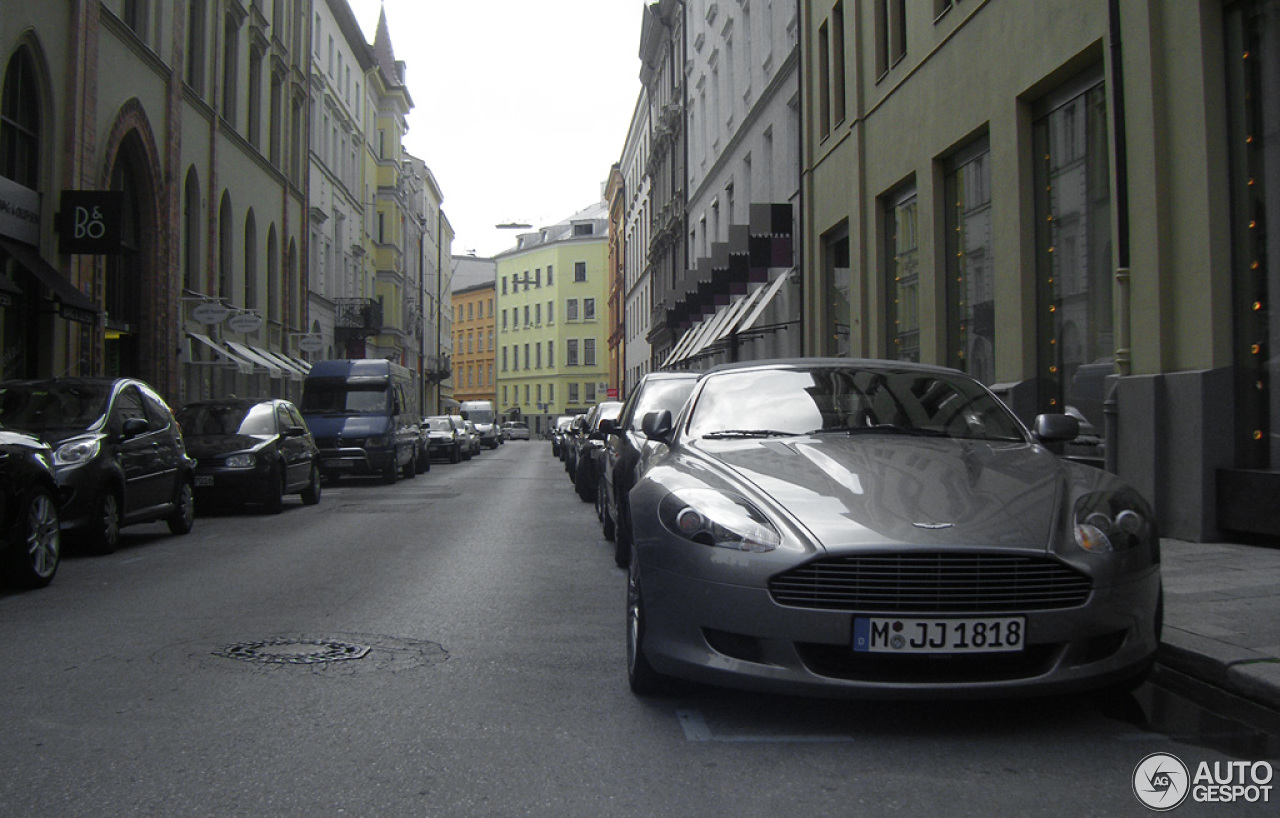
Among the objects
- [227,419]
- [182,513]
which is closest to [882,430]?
[182,513]

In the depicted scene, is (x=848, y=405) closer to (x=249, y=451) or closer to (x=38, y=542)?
(x=38, y=542)

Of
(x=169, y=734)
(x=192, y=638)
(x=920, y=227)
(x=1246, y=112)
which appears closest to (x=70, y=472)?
(x=192, y=638)

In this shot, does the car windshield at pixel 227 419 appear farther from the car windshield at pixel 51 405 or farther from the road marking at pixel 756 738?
the road marking at pixel 756 738

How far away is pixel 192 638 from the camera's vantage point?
6.20m

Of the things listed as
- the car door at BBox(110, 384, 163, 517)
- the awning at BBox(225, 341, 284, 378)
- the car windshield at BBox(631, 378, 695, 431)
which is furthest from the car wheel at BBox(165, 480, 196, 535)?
the awning at BBox(225, 341, 284, 378)

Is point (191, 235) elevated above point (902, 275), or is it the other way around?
point (191, 235)

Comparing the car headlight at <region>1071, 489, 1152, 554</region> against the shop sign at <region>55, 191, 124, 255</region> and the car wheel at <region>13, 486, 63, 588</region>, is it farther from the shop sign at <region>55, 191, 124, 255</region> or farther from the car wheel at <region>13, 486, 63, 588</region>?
the shop sign at <region>55, 191, 124, 255</region>

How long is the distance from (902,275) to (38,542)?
488 inches

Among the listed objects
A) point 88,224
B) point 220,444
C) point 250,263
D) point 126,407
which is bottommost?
point 220,444

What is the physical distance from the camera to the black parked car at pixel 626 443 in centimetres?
830

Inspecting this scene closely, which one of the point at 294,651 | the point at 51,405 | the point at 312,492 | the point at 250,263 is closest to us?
the point at 294,651

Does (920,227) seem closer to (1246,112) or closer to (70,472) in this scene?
(1246,112)

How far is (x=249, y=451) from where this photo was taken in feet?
48.4

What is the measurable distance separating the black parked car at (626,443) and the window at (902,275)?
20.5 ft
